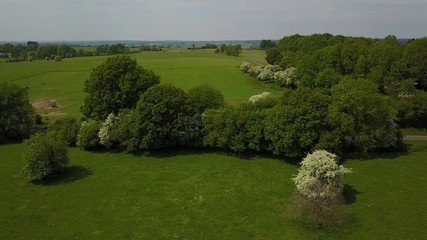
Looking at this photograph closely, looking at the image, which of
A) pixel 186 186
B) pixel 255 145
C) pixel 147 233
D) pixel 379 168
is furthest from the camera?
pixel 255 145

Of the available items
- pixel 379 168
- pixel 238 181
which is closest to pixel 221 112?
pixel 238 181

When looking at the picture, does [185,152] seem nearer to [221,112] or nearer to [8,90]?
[221,112]

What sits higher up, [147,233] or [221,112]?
[221,112]

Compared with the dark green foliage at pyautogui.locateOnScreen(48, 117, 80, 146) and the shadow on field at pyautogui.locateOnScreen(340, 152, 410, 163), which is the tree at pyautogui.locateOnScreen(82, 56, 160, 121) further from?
the shadow on field at pyautogui.locateOnScreen(340, 152, 410, 163)

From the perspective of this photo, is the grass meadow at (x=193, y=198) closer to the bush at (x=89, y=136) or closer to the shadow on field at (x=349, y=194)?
the shadow on field at (x=349, y=194)

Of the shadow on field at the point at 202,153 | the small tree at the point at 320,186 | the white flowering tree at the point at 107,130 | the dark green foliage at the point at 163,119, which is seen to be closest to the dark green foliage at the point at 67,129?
the white flowering tree at the point at 107,130

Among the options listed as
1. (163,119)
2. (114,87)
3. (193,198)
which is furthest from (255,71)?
(193,198)
